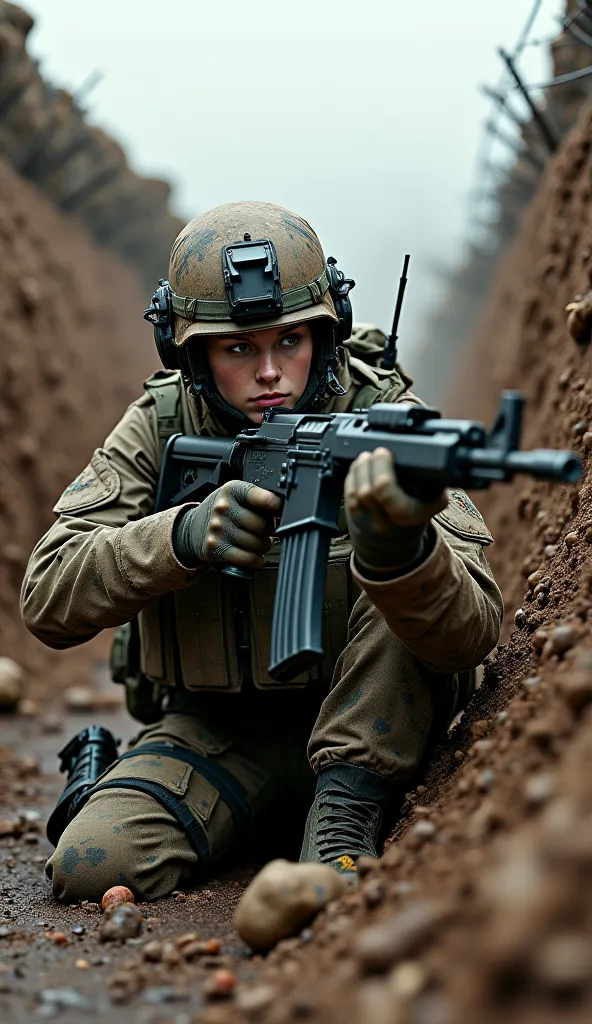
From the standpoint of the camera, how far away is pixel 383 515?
2.56 meters

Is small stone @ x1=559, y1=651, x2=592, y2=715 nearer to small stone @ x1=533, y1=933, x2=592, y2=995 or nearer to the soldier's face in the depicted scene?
small stone @ x1=533, y1=933, x2=592, y2=995

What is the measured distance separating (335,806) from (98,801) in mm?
884

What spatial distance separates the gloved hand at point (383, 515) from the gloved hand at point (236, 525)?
493 millimetres

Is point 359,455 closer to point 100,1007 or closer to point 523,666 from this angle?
point 523,666

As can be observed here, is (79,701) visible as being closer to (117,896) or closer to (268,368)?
(117,896)

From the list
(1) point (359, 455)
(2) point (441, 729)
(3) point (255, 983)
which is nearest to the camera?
(3) point (255, 983)

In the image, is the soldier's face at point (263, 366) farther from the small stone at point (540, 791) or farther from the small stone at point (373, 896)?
the small stone at point (540, 791)

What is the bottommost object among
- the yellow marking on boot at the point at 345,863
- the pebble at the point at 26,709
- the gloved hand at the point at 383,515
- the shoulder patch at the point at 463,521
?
the pebble at the point at 26,709

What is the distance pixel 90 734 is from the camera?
4.25m

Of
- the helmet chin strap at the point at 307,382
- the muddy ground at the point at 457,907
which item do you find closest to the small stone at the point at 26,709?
the muddy ground at the point at 457,907

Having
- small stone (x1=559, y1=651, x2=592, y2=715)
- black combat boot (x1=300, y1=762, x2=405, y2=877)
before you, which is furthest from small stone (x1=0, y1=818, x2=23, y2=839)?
small stone (x1=559, y1=651, x2=592, y2=715)

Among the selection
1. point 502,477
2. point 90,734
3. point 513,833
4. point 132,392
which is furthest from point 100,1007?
point 132,392

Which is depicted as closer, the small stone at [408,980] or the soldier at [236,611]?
the small stone at [408,980]

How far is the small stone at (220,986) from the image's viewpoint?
7.08ft
